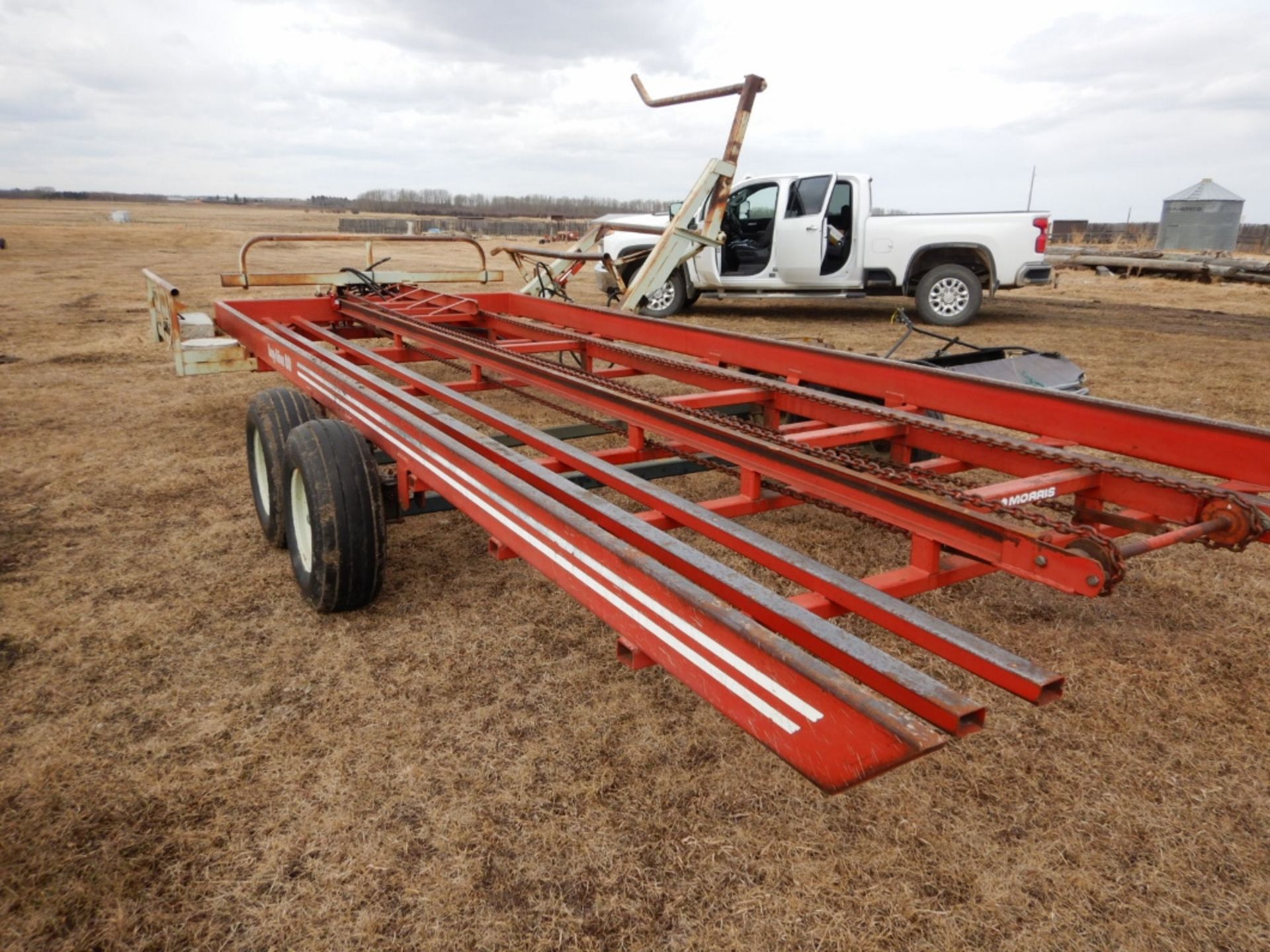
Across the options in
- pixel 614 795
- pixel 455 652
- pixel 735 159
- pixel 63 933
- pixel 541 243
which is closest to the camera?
pixel 63 933

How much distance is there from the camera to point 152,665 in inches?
120

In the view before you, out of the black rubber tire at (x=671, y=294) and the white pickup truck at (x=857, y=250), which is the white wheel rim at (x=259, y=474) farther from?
the black rubber tire at (x=671, y=294)

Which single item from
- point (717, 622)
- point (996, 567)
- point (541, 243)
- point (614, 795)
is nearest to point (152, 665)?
point (614, 795)

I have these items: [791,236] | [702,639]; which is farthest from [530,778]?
[791,236]

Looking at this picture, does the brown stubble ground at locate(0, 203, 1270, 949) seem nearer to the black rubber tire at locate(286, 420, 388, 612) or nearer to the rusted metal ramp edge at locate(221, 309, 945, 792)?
the black rubber tire at locate(286, 420, 388, 612)

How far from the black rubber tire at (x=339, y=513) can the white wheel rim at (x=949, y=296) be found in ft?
32.4

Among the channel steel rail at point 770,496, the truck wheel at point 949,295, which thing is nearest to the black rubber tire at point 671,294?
the truck wheel at point 949,295

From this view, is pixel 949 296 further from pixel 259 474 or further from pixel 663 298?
pixel 259 474

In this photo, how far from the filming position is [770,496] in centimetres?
292

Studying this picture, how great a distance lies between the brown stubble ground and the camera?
6.50 ft

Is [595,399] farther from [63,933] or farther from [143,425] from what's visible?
[143,425]

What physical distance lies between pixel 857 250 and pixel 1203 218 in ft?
67.5

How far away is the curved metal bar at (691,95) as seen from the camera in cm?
713

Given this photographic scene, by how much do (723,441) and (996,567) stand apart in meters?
1.10
